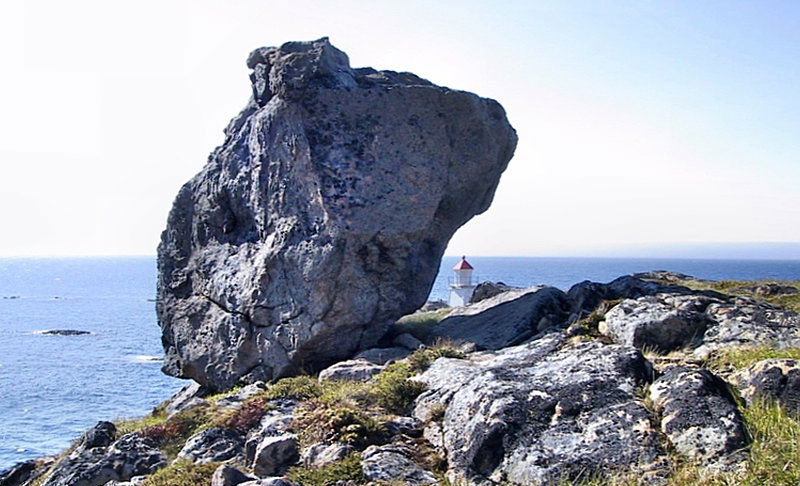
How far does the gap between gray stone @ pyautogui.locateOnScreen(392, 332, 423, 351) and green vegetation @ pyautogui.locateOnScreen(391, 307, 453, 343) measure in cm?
Answer: 40

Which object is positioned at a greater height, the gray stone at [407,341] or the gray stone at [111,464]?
the gray stone at [407,341]

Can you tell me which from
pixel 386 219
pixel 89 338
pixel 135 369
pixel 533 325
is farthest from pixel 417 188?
pixel 89 338

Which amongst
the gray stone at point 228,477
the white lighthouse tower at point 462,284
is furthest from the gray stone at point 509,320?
the white lighthouse tower at point 462,284

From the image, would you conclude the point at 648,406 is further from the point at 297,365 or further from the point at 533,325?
the point at 297,365

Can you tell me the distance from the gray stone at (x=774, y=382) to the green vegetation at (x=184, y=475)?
731 cm

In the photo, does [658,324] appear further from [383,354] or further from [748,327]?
[383,354]

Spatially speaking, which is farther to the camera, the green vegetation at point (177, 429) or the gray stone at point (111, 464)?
the green vegetation at point (177, 429)

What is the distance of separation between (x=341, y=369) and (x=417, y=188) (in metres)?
6.08

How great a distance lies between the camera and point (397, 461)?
30.1 feet

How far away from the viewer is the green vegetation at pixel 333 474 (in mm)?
8789

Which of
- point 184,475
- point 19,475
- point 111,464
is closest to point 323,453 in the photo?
point 184,475

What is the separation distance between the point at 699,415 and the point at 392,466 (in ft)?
12.4

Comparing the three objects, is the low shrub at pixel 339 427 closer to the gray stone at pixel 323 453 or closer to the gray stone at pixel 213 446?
the gray stone at pixel 323 453

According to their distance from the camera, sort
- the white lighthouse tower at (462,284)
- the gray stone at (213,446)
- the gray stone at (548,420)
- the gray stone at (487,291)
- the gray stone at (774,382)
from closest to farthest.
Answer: the gray stone at (548,420) < the gray stone at (774,382) < the gray stone at (213,446) < the gray stone at (487,291) < the white lighthouse tower at (462,284)
